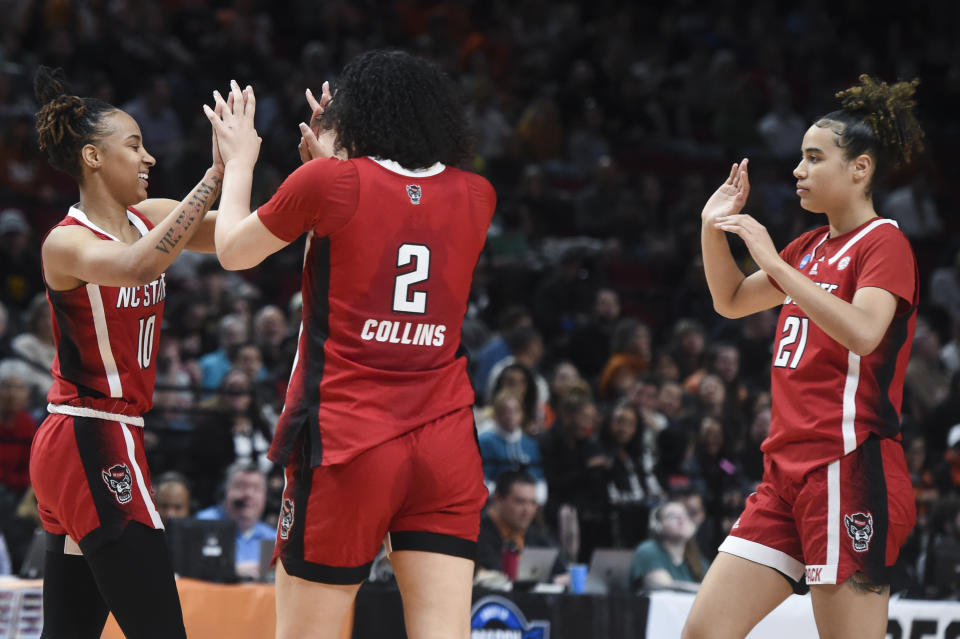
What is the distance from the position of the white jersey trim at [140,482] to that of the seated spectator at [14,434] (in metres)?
4.10

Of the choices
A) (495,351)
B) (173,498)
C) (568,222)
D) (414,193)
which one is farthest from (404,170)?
(568,222)

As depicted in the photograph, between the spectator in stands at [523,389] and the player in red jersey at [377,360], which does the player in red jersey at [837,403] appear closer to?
the player in red jersey at [377,360]

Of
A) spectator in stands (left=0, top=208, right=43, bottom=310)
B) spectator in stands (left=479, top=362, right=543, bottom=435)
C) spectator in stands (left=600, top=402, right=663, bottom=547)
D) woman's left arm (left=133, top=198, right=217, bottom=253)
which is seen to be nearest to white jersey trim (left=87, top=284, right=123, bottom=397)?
woman's left arm (left=133, top=198, right=217, bottom=253)

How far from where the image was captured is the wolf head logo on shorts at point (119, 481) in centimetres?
380

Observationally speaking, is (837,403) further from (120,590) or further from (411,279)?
(120,590)

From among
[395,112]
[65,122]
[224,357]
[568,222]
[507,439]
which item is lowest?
[507,439]

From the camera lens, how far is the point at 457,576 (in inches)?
132

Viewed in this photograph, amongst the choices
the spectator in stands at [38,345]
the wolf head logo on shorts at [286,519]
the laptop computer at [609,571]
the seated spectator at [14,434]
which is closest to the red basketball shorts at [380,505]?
the wolf head logo on shorts at [286,519]

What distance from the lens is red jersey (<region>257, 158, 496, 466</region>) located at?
10.8ft

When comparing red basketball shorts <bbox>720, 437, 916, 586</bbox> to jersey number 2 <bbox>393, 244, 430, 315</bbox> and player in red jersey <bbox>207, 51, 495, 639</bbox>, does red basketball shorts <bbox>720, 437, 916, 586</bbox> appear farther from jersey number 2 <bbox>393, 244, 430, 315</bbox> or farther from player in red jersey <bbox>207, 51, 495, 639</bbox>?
jersey number 2 <bbox>393, 244, 430, 315</bbox>

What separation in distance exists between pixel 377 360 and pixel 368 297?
0.54ft

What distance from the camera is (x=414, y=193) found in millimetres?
3350

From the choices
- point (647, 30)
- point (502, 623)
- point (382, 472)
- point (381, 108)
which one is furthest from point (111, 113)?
point (647, 30)

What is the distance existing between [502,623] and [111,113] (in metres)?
3.16
